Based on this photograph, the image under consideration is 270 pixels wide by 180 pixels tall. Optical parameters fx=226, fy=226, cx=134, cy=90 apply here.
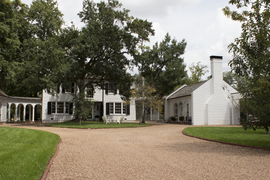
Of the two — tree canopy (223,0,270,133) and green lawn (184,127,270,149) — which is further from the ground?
tree canopy (223,0,270,133)

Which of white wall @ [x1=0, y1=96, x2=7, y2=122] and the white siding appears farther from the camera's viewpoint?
white wall @ [x1=0, y1=96, x2=7, y2=122]

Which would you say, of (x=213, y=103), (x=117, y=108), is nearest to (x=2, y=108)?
(x=117, y=108)

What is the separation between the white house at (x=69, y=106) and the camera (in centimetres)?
3055

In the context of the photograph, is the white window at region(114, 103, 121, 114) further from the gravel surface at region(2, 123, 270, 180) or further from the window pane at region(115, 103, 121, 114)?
the gravel surface at region(2, 123, 270, 180)

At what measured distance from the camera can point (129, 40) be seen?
75.8 feet

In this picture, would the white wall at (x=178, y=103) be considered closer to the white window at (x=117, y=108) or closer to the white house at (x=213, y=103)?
the white house at (x=213, y=103)

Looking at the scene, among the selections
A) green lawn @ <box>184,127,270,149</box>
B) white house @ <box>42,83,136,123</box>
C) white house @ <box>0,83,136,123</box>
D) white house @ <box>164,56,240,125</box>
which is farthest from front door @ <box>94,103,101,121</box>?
green lawn @ <box>184,127,270,149</box>

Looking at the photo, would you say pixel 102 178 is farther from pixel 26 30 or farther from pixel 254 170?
pixel 26 30

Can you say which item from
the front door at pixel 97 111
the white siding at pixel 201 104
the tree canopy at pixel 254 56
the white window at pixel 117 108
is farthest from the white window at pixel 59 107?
the tree canopy at pixel 254 56

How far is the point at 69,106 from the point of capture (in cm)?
3122

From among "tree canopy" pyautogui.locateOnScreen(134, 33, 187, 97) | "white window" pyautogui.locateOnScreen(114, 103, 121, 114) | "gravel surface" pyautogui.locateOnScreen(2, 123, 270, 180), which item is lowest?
"gravel surface" pyautogui.locateOnScreen(2, 123, 270, 180)

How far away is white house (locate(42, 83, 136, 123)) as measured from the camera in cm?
3055

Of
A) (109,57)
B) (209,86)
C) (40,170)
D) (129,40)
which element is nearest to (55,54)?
(109,57)

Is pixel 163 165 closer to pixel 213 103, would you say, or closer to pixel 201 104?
pixel 201 104
